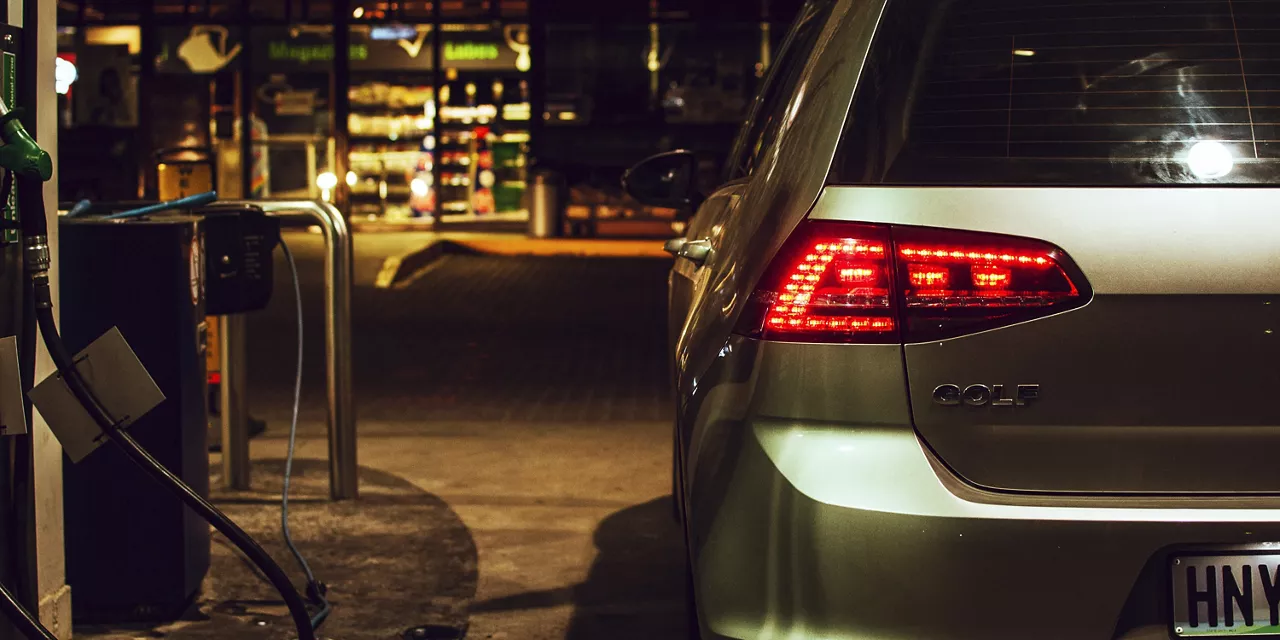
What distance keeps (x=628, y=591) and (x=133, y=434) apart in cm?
155

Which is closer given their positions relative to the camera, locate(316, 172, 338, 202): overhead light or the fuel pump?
the fuel pump

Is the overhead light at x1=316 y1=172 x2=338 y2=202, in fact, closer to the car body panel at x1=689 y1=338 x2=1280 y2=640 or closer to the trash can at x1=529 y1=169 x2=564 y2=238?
the trash can at x1=529 y1=169 x2=564 y2=238

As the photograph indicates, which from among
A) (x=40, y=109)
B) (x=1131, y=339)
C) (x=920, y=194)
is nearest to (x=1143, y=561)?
(x=1131, y=339)

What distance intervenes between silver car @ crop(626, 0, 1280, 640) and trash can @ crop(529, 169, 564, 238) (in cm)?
1784

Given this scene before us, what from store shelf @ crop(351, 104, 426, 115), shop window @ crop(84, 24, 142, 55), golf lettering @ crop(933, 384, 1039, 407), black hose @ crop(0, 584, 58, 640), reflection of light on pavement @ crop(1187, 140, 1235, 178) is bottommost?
black hose @ crop(0, 584, 58, 640)

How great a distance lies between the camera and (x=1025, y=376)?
8.50 ft

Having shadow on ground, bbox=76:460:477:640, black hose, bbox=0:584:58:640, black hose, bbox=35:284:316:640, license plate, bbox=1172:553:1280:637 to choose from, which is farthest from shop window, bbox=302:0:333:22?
license plate, bbox=1172:553:1280:637

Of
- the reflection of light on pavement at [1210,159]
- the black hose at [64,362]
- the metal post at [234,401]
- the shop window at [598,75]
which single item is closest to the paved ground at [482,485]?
the metal post at [234,401]

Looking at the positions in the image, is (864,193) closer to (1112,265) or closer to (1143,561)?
(1112,265)

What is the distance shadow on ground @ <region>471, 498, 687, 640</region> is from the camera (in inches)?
182

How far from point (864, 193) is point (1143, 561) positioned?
74 centimetres

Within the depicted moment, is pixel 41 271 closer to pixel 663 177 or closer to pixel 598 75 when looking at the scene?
pixel 663 177

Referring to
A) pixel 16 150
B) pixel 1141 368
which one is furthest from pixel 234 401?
pixel 1141 368

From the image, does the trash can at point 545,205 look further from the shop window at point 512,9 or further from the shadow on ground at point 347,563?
the shadow on ground at point 347,563
